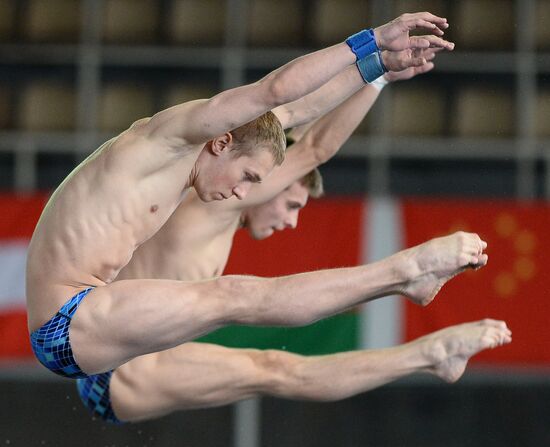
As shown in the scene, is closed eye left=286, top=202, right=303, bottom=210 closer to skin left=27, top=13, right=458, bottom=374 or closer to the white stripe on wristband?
the white stripe on wristband

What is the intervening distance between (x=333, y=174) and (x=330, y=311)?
11.9 ft

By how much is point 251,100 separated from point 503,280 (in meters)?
3.03

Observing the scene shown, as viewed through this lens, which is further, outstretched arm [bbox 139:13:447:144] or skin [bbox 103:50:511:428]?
skin [bbox 103:50:511:428]

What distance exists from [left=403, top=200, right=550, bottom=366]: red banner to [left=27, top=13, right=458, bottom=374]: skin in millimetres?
2516

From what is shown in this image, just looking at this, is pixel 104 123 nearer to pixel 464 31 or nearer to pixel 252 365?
pixel 464 31

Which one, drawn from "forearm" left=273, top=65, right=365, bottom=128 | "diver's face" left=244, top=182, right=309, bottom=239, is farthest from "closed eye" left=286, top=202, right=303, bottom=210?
"forearm" left=273, top=65, right=365, bottom=128

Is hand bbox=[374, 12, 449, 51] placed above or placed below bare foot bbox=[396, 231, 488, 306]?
above

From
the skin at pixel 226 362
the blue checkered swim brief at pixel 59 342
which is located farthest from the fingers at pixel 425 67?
the blue checkered swim brief at pixel 59 342

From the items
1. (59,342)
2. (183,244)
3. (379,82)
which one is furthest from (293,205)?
(59,342)

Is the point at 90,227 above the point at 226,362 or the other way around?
above

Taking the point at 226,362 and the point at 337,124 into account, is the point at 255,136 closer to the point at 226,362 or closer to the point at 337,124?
the point at 337,124

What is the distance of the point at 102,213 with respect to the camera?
3.78m

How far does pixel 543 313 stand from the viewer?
6.31m

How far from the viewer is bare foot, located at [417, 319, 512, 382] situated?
4.24 metres
